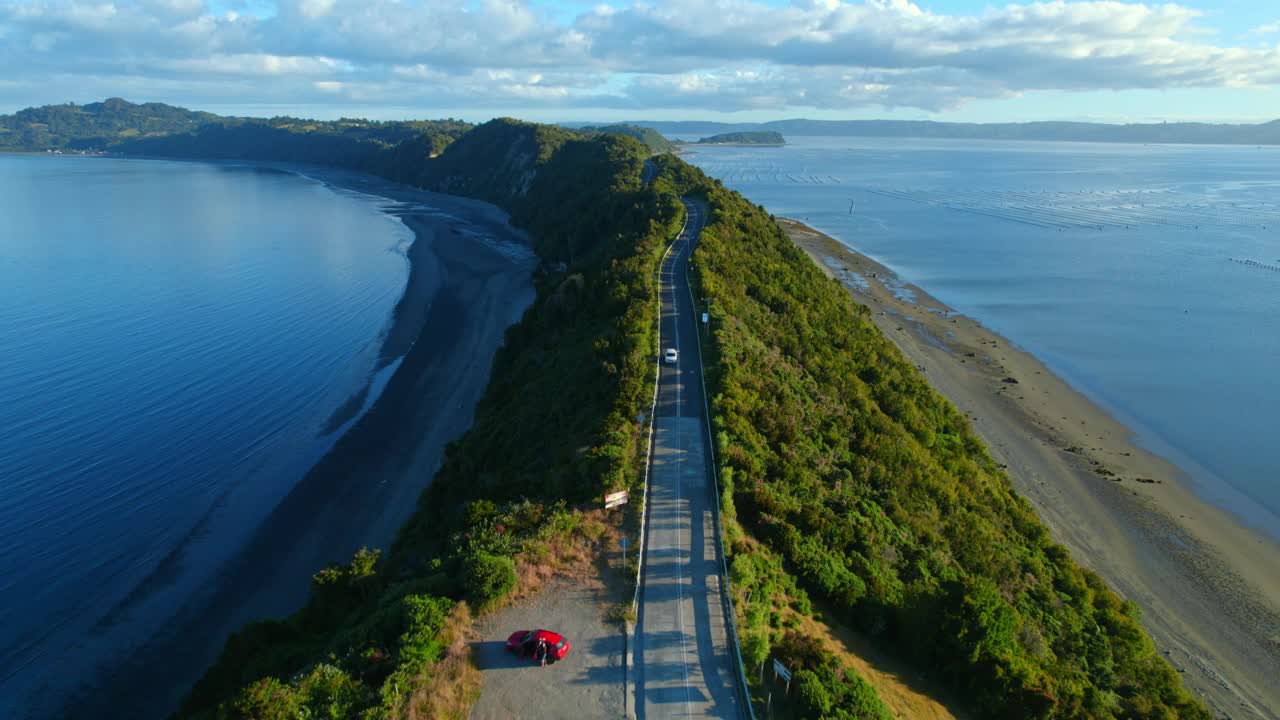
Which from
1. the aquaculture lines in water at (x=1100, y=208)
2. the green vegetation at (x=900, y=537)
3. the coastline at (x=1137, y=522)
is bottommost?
→ the coastline at (x=1137, y=522)

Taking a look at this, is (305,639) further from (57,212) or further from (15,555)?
(57,212)

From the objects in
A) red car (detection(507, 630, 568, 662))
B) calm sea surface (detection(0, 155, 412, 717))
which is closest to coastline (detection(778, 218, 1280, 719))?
red car (detection(507, 630, 568, 662))

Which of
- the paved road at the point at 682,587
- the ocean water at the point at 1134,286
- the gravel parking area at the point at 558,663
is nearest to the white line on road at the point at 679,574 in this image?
the paved road at the point at 682,587

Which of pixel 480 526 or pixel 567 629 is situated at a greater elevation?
pixel 480 526

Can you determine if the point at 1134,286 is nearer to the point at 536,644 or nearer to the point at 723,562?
the point at 723,562

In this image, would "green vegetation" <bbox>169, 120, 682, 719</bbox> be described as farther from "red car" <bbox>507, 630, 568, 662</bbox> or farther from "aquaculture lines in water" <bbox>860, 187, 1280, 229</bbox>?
"aquaculture lines in water" <bbox>860, 187, 1280, 229</bbox>

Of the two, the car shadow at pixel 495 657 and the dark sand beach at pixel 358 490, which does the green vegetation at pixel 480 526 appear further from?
the dark sand beach at pixel 358 490

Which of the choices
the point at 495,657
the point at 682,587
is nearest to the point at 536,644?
the point at 495,657
